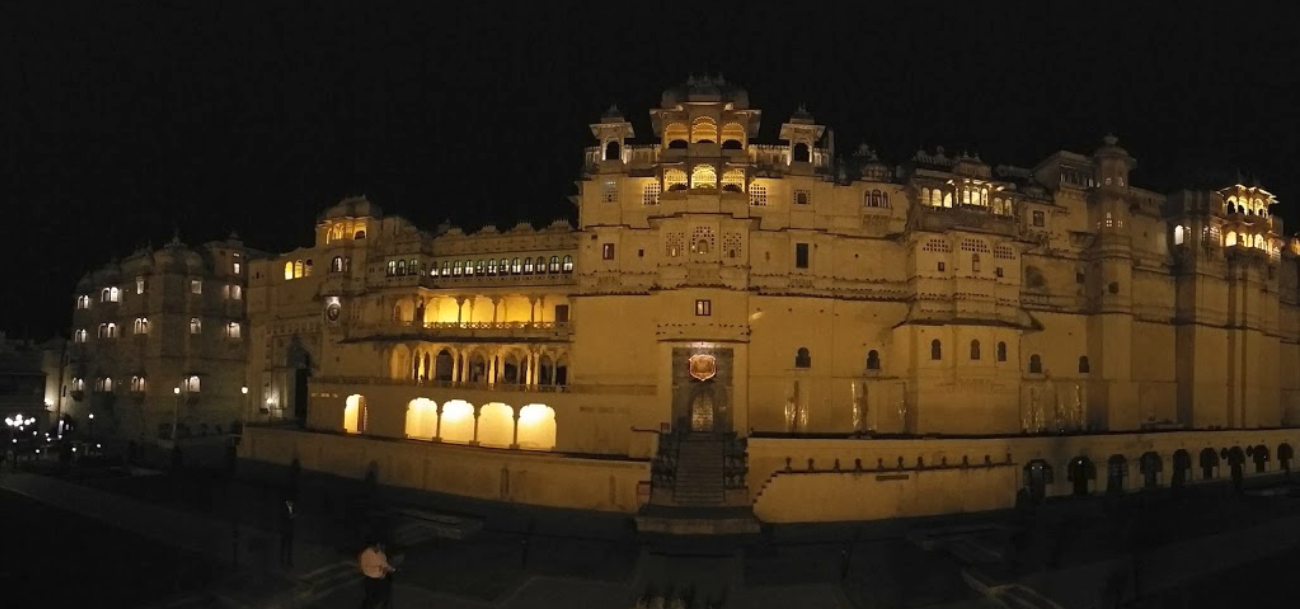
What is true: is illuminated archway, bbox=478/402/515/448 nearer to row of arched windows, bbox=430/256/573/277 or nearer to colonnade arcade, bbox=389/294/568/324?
colonnade arcade, bbox=389/294/568/324

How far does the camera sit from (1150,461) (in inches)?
1681

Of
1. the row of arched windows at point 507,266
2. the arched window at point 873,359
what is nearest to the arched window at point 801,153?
the arched window at point 873,359

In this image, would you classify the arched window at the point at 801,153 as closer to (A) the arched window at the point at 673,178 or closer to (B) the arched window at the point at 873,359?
(A) the arched window at the point at 673,178

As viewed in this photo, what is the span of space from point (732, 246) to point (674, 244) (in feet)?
8.38

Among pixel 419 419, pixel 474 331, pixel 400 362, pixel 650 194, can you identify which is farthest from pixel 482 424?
pixel 650 194

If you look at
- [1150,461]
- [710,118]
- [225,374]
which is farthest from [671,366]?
[225,374]

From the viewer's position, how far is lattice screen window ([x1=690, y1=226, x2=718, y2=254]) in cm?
3906

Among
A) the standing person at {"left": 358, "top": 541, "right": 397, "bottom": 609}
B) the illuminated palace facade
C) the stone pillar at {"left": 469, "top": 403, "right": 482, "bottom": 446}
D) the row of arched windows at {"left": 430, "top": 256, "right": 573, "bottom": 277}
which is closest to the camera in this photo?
the standing person at {"left": 358, "top": 541, "right": 397, "bottom": 609}

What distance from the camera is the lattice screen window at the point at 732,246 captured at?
1550 inches

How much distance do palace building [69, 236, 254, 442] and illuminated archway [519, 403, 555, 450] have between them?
28.4 m

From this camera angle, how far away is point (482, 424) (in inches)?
1721

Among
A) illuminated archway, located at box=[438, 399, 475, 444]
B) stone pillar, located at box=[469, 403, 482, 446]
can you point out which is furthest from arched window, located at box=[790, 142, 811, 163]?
illuminated archway, located at box=[438, 399, 475, 444]

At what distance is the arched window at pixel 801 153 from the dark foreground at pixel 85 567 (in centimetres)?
3009

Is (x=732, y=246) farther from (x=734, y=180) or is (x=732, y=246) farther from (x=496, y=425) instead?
(x=496, y=425)
